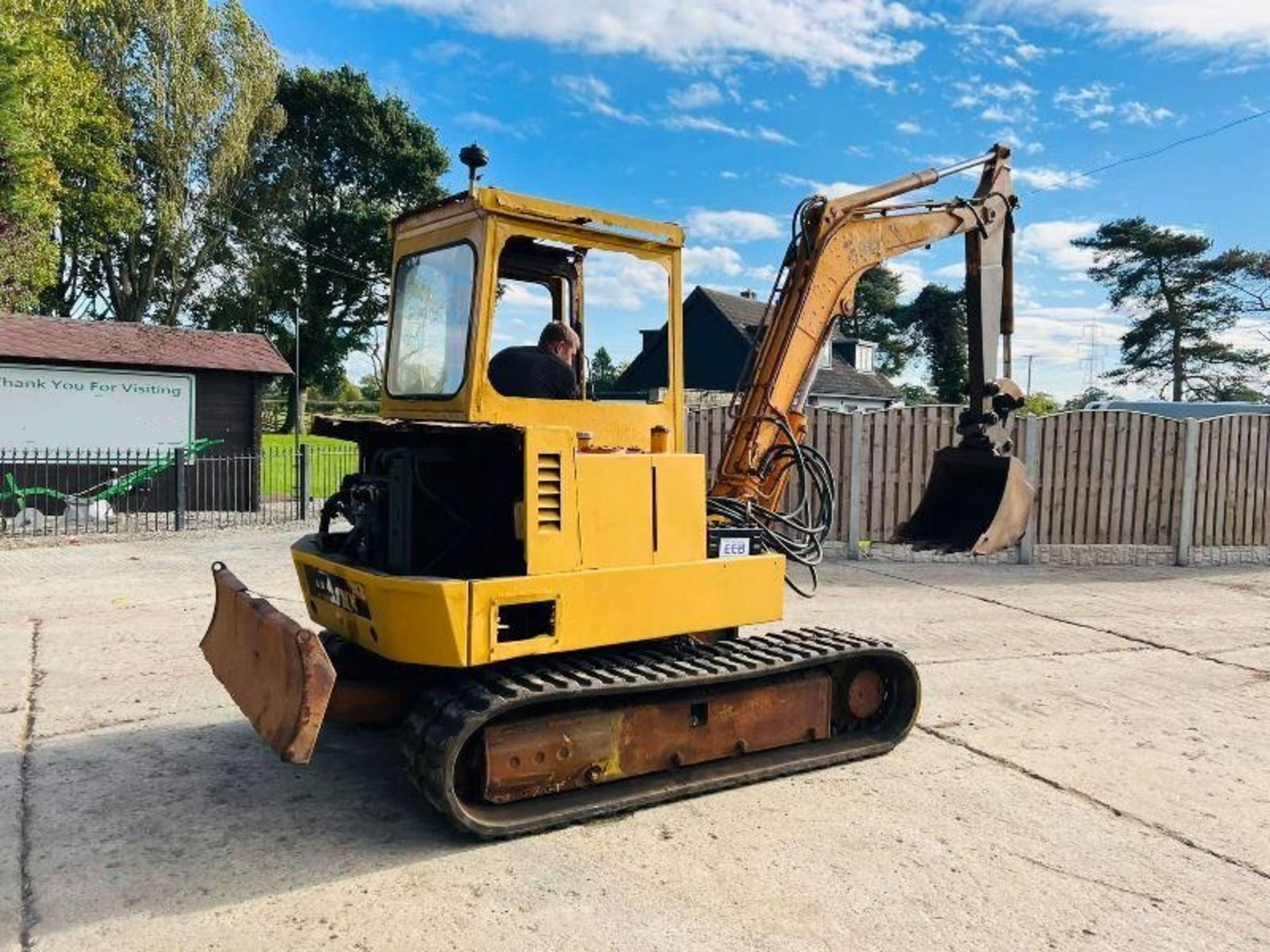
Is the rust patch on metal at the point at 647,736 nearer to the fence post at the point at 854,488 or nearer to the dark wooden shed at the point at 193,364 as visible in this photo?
the fence post at the point at 854,488

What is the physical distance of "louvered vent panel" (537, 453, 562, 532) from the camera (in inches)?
156

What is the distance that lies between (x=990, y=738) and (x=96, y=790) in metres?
4.58

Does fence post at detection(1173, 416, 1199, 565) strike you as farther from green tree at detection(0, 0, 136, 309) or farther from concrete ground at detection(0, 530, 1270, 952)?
green tree at detection(0, 0, 136, 309)

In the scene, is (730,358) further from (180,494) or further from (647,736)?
(647,736)

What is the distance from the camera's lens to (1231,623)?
8867 mm

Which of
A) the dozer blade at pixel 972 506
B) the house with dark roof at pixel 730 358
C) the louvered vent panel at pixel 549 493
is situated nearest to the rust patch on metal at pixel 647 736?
the louvered vent panel at pixel 549 493

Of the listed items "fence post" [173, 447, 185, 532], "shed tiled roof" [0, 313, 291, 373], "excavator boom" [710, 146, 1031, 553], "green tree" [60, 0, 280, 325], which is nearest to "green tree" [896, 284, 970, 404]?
"green tree" [60, 0, 280, 325]

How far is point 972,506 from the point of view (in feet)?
20.4

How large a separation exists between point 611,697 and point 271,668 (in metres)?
1.47

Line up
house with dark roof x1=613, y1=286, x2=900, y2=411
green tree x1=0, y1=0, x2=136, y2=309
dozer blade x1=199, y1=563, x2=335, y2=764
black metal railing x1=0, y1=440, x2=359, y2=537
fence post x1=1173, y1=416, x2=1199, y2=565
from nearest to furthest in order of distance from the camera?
dozer blade x1=199, y1=563, x2=335, y2=764, fence post x1=1173, y1=416, x2=1199, y2=565, black metal railing x1=0, y1=440, x2=359, y2=537, green tree x1=0, y1=0, x2=136, y2=309, house with dark roof x1=613, y1=286, x2=900, y2=411

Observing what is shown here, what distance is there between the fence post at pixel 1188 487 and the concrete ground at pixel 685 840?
20.7 feet

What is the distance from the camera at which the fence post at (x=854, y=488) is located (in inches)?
479

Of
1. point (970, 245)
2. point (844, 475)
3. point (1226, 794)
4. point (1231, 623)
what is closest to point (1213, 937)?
point (1226, 794)

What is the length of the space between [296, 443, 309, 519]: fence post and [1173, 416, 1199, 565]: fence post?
12.6 metres
